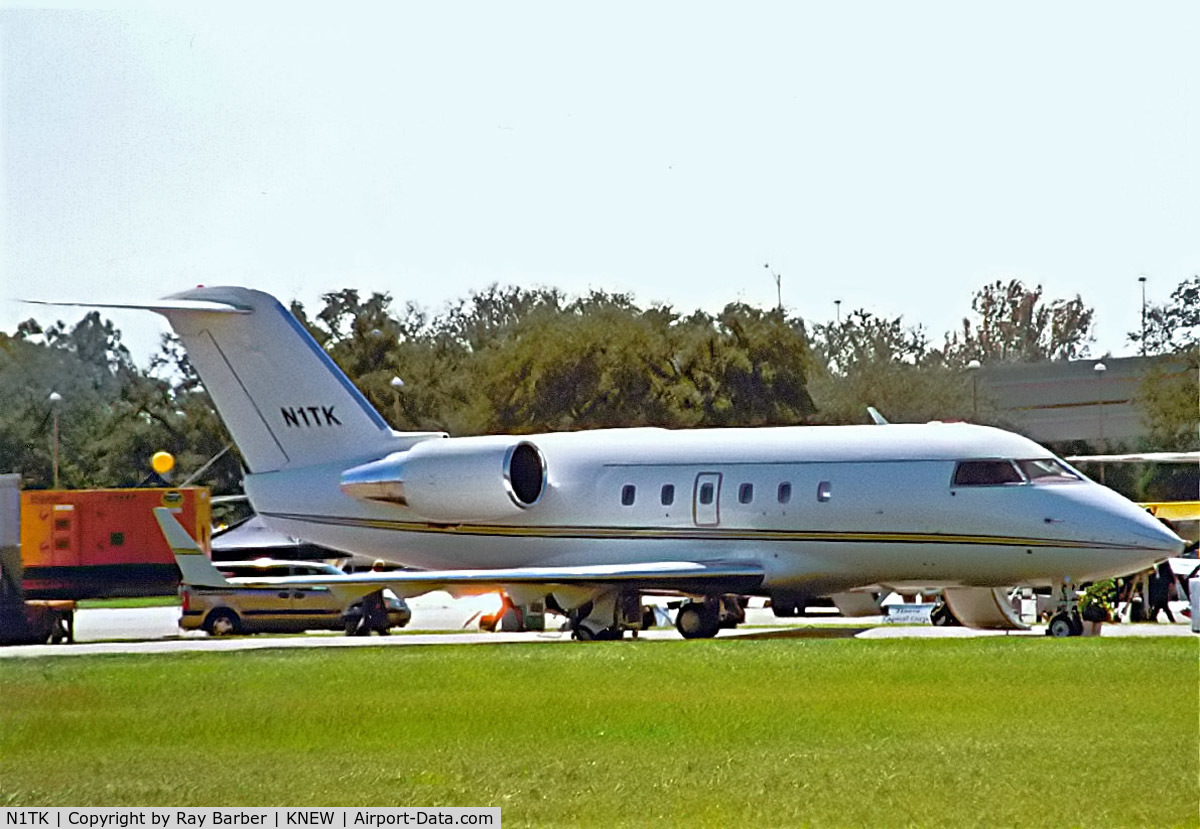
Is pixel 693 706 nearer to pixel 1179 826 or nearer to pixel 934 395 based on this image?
pixel 1179 826

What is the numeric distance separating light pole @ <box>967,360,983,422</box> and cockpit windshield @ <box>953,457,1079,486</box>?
2195cm

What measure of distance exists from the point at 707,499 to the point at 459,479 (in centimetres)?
350

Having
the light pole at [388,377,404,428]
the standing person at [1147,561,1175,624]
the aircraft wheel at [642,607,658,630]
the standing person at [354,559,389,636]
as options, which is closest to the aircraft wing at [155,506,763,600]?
the standing person at [354,559,389,636]

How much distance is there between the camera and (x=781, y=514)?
90.0 feet

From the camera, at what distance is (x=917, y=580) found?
2662cm

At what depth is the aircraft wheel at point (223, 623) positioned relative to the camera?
31.3 meters

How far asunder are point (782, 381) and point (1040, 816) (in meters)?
36.8

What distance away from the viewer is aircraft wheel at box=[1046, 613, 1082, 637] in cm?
2495

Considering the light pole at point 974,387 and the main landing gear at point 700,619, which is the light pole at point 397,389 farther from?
the light pole at point 974,387

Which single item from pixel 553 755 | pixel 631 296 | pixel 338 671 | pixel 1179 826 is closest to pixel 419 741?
pixel 553 755

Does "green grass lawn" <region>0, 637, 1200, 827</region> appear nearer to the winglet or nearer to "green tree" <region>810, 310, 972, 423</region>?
the winglet

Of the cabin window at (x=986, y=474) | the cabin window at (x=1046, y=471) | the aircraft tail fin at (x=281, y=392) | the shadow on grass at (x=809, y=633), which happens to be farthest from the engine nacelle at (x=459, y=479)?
the cabin window at (x=1046, y=471)

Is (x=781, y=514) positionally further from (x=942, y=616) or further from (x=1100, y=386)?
(x=1100, y=386)

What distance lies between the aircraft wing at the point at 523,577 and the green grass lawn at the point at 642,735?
5336 mm
